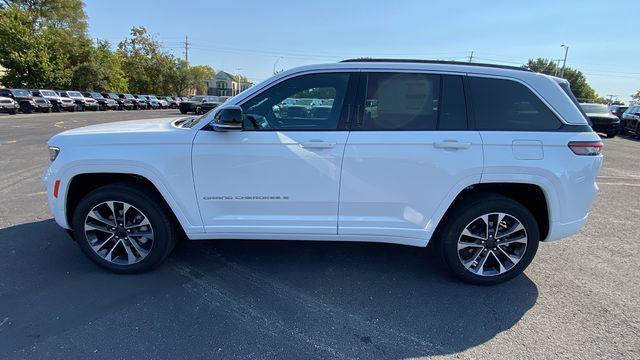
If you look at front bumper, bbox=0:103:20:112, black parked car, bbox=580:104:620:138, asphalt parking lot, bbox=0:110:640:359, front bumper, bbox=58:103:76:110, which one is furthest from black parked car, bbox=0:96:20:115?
black parked car, bbox=580:104:620:138

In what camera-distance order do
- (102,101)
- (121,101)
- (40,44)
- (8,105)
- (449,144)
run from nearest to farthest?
1. (449,144)
2. (8,105)
3. (40,44)
4. (102,101)
5. (121,101)

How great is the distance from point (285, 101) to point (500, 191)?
2109 mm

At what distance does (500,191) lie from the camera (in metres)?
3.34

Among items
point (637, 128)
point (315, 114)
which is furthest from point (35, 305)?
point (637, 128)

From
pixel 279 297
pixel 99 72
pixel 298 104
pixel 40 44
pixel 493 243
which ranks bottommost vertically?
pixel 279 297

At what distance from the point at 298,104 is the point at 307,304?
1734mm

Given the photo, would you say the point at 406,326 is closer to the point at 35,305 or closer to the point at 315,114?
the point at 315,114

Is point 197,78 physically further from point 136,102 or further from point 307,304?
point 307,304

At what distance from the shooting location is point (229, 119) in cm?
292

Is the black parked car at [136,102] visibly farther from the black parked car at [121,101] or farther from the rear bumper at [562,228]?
the rear bumper at [562,228]

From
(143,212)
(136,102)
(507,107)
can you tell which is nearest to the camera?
(507,107)

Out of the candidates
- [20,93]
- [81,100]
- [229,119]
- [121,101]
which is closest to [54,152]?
[229,119]

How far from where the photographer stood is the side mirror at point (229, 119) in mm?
2922

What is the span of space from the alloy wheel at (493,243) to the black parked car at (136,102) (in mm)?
47619
